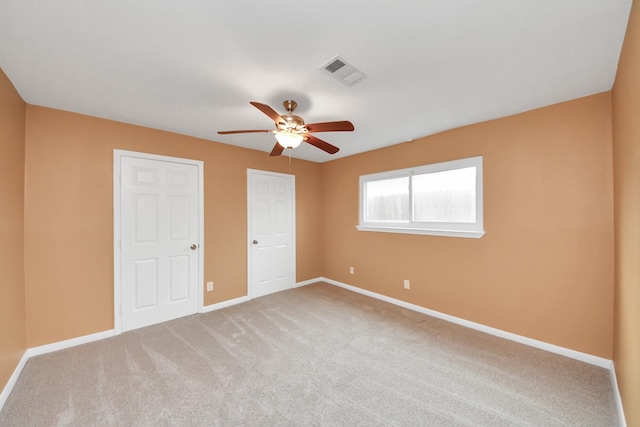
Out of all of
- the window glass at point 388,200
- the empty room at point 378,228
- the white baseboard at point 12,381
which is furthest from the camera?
the window glass at point 388,200

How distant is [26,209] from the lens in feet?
7.57

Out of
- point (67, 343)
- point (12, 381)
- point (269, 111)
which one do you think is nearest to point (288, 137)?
point (269, 111)

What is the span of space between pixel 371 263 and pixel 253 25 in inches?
135

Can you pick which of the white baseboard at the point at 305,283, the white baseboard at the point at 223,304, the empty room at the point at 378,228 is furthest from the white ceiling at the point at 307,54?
the white baseboard at the point at 305,283

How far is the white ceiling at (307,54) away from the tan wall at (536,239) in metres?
0.32

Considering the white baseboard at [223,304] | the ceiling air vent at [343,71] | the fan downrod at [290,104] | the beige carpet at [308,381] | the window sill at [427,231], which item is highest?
the ceiling air vent at [343,71]

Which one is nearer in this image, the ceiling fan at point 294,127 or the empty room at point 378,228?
the empty room at point 378,228

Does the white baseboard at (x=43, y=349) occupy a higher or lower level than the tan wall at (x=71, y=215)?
lower

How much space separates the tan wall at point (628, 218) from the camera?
127 centimetres

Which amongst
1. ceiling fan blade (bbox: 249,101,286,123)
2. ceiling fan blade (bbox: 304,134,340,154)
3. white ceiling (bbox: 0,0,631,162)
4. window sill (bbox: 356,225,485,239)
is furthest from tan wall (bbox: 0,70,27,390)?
window sill (bbox: 356,225,485,239)

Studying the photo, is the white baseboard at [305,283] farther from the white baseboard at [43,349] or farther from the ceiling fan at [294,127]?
the ceiling fan at [294,127]

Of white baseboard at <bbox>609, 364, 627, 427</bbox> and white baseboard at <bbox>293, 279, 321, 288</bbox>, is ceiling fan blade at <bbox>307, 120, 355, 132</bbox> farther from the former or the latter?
white baseboard at <bbox>293, 279, 321, 288</bbox>

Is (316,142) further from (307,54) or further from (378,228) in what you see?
(378,228)

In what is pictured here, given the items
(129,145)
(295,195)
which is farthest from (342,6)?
(295,195)
